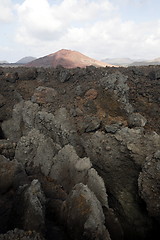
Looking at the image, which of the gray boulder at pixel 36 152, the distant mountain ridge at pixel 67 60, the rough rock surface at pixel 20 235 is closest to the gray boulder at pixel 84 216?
the rough rock surface at pixel 20 235

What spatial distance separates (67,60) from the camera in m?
41.0

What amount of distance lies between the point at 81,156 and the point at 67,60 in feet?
98.3

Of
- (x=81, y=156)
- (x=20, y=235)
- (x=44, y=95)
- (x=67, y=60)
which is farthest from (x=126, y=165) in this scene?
(x=67, y=60)

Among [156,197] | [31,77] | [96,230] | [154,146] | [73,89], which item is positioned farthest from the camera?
[31,77]

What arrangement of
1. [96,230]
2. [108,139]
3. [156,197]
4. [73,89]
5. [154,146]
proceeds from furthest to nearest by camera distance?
[73,89] < [108,139] < [154,146] < [156,197] < [96,230]

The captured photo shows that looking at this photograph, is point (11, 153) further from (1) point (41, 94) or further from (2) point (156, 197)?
(2) point (156, 197)

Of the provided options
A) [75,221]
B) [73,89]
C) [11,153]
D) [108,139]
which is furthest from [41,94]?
[75,221]

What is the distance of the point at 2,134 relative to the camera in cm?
1775

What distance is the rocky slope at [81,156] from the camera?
8.84m

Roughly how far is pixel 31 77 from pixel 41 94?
3124 millimetres

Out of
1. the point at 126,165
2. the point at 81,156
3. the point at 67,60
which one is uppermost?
the point at 67,60

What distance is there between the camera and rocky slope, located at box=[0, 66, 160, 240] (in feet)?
29.0

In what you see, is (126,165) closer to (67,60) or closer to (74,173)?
(74,173)

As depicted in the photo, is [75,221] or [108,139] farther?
[108,139]
